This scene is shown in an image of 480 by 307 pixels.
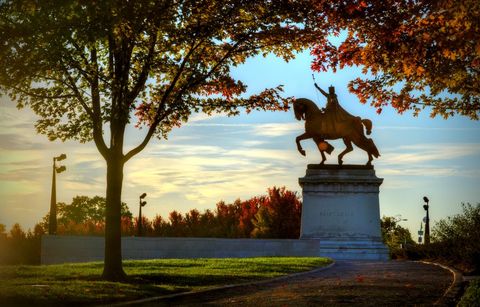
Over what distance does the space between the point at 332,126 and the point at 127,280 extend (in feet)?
63.0

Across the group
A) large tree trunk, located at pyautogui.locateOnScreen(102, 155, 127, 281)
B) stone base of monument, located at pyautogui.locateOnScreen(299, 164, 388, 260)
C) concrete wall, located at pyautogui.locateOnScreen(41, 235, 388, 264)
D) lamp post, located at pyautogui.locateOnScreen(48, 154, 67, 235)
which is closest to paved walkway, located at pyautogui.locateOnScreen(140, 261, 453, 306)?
large tree trunk, located at pyautogui.locateOnScreen(102, 155, 127, 281)

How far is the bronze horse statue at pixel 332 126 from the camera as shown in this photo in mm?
35812

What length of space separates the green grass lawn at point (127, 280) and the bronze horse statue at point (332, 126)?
33.2 feet

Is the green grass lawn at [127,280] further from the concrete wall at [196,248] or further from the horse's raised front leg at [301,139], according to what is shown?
the horse's raised front leg at [301,139]

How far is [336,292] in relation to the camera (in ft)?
50.9

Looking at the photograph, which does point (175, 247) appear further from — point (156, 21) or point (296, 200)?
point (156, 21)

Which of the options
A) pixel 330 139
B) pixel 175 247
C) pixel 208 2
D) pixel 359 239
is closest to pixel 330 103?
pixel 330 139

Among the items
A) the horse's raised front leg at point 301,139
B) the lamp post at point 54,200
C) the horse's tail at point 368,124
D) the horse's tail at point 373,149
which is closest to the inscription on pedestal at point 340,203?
the horse's tail at point 373,149

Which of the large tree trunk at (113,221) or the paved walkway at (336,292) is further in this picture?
the large tree trunk at (113,221)

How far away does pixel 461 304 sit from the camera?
1184 cm

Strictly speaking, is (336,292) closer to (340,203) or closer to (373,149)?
(340,203)

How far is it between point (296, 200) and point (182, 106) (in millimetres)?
28423

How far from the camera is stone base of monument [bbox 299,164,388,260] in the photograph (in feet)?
117

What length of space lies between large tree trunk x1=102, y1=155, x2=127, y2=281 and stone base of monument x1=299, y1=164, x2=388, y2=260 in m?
17.5
